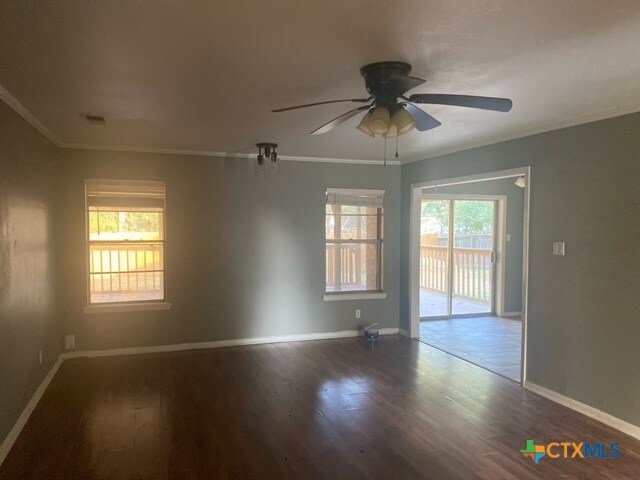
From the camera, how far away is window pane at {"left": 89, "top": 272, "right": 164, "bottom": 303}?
5.16m

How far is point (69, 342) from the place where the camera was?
16.3 feet

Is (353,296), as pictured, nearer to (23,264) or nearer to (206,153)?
(206,153)

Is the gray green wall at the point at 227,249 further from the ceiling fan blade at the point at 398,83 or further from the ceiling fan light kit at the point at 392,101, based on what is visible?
the ceiling fan blade at the point at 398,83

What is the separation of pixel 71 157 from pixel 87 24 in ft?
11.0

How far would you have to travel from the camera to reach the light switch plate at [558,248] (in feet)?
12.5

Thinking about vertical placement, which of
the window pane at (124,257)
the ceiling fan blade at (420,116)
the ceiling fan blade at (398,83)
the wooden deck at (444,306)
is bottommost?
the wooden deck at (444,306)

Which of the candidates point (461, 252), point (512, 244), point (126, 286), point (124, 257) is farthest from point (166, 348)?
point (512, 244)

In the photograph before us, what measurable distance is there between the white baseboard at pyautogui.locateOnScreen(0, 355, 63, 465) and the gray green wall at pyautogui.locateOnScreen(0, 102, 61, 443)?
46mm

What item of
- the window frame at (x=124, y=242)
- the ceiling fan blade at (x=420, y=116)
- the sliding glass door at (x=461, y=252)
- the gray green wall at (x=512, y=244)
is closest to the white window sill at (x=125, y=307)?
the window frame at (x=124, y=242)

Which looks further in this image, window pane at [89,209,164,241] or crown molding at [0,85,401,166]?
window pane at [89,209,164,241]

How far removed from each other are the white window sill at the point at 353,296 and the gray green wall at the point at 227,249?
6cm

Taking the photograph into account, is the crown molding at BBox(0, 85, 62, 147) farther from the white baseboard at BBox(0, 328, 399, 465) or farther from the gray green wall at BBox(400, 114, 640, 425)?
the gray green wall at BBox(400, 114, 640, 425)

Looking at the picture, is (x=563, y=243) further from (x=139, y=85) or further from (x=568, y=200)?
(x=139, y=85)

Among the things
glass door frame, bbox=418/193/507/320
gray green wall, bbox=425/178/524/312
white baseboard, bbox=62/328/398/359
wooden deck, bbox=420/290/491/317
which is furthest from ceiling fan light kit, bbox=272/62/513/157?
gray green wall, bbox=425/178/524/312
